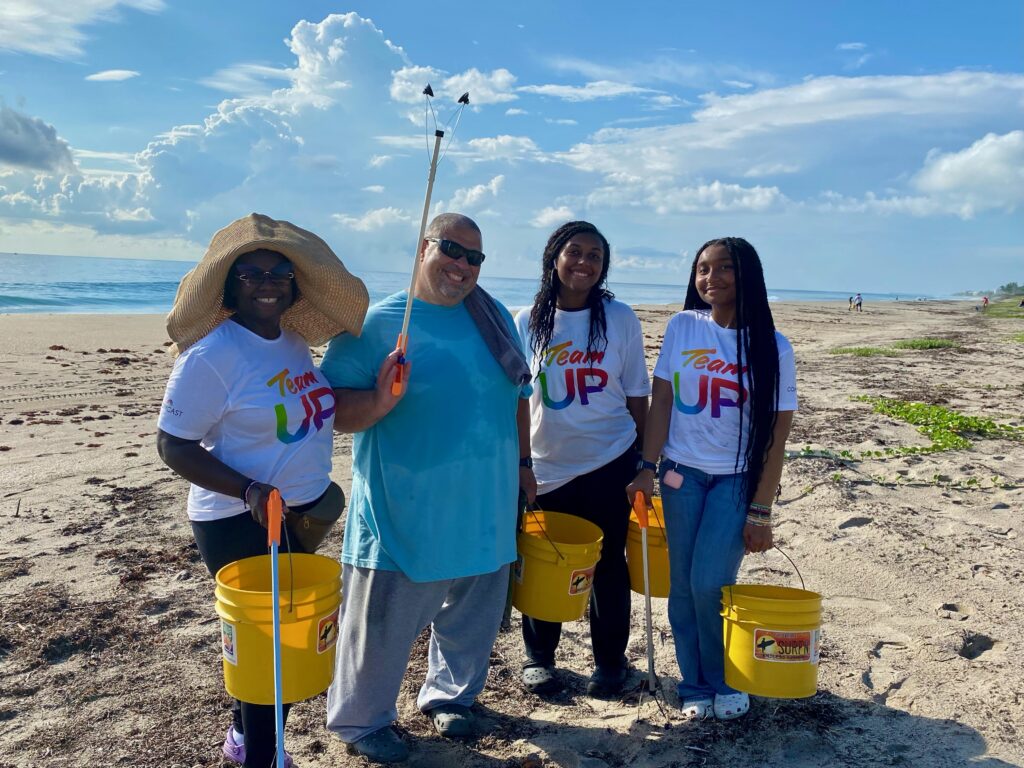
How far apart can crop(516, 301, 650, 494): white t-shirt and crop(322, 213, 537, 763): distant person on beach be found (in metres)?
0.39

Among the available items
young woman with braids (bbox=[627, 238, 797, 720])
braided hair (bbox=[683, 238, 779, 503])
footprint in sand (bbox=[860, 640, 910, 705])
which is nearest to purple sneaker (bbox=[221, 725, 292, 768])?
young woman with braids (bbox=[627, 238, 797, 720])

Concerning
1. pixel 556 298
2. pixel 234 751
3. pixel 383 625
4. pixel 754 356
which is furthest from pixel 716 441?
pixel 234 751

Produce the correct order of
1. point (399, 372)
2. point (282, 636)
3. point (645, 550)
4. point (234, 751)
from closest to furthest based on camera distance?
point (282, 636)
point (399, 372)
point (234, 751)
point (645, 550)

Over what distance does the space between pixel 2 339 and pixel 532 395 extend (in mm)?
15788

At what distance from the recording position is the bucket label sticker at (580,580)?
10.3ft

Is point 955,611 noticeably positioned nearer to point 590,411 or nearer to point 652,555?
point 652,555

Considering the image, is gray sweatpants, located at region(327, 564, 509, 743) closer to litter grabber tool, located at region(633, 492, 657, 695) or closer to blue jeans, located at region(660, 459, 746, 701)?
litter grabber tool, located at region(633, 492, 657, 695)

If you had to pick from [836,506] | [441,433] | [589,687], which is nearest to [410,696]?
[589,687]

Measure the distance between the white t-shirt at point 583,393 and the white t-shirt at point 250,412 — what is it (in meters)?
1.15

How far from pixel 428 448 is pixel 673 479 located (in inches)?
41.8

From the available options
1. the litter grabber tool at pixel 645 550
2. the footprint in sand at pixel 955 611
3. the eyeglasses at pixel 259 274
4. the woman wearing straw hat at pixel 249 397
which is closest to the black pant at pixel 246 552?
the woman wearing straw hat at pixel 249 397

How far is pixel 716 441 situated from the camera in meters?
3.07

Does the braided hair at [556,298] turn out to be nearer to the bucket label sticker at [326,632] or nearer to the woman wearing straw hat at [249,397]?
the woman wearing straw hat at [249,397]

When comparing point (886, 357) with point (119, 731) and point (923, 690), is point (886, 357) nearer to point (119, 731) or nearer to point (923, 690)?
point (923, 690)
